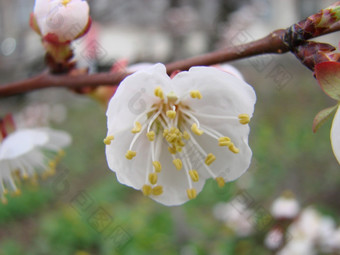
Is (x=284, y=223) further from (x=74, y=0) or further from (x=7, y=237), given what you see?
(x=7, y=237)

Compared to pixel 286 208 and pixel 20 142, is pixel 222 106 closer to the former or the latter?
pixel 20 142

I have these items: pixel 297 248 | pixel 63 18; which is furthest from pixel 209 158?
pixel 297 248

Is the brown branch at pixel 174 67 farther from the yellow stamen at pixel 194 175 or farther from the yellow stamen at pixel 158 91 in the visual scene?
the yellow stamen at pixel 194 175

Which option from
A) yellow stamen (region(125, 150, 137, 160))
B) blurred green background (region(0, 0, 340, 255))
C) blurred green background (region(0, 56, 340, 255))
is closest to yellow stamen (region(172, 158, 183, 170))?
yellow stamen (region(125, 150, 137, 160))

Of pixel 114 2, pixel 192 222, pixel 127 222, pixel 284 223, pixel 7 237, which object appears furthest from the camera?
pixel 114 2

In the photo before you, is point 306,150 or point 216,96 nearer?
point 216,96

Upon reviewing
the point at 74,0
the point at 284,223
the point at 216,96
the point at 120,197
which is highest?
the point at 74,0

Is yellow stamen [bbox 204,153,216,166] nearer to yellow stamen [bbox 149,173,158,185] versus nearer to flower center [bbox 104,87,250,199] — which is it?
flower center [bbox 104,87,250,199]

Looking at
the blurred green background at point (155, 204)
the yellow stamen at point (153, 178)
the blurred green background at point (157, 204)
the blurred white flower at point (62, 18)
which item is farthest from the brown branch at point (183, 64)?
the blurred green background at point (155, 204)

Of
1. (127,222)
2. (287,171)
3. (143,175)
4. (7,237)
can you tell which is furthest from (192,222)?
(143,175)
